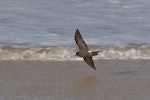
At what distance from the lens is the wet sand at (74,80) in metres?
5.91

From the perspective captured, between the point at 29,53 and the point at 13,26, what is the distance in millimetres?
1690

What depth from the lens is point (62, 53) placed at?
7.79 m

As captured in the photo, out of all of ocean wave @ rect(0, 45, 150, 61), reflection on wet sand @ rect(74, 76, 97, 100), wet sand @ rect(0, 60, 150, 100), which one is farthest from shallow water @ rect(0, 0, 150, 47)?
reflection on wet sand @ rect(74, 76, 97, 100)

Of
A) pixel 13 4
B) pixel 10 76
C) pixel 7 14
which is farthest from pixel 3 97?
pixel 13 4

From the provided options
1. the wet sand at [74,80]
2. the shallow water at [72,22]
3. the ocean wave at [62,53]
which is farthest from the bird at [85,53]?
the shallow water at [72,22]

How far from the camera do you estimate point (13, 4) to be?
11.1 meters

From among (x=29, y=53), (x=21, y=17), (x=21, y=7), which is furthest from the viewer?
(x=21, y=7)

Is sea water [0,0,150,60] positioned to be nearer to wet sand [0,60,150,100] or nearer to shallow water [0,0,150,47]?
shallow water [0,0,150,47]

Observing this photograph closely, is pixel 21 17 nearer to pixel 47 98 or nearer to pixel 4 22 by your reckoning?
pixel 4 22

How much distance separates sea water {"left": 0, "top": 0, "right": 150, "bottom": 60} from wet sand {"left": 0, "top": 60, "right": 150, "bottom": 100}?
349 mm

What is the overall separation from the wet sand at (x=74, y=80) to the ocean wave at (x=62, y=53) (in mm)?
178

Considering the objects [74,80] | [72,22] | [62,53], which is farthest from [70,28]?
[74,80]

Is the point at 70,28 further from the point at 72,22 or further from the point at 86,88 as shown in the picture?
the point at 86,88

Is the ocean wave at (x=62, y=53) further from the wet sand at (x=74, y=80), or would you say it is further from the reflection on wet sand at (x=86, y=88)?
the reflection on wet sand at (x=86, y=88)
